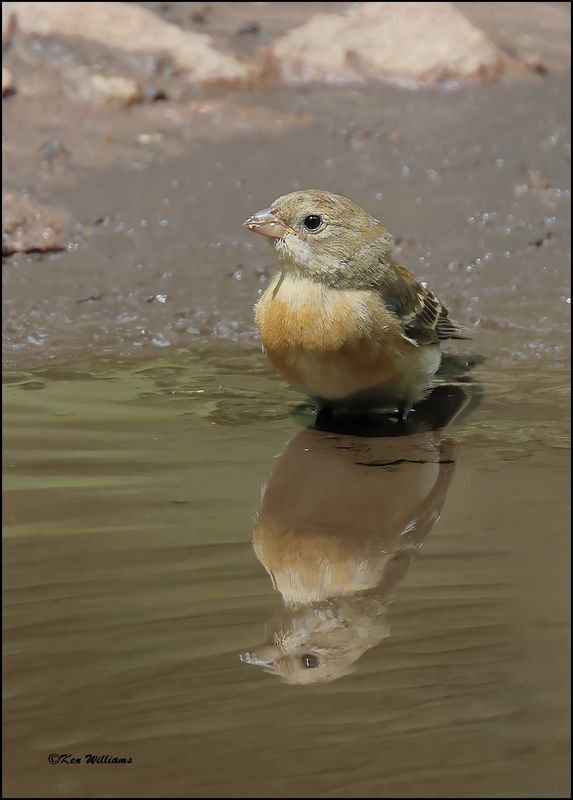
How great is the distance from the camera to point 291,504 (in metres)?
4.85

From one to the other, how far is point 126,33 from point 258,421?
558 centimetres

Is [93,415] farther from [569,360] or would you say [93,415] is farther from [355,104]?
[355,104]

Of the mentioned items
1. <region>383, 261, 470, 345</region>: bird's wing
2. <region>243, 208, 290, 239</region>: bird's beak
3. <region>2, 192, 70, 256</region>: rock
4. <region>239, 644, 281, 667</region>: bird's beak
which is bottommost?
<region>239, 644, 281, 667</region>: bird's beak

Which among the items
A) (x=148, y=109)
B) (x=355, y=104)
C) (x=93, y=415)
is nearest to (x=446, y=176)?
(x=355, y=104)

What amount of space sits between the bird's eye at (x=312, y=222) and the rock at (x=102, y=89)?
445cm

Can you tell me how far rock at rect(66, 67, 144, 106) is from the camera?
383 inches

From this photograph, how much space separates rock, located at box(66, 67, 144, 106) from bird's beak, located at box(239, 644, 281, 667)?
276 inches

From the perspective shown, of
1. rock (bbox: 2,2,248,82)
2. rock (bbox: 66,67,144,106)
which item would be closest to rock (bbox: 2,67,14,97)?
rock (bbox: 66,67,144,106)

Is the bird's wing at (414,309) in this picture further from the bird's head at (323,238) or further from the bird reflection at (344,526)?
the bird reflection at (344,526)

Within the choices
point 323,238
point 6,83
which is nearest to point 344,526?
point 323,238

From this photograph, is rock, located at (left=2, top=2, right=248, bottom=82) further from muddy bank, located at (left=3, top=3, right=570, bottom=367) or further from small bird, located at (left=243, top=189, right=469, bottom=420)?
small bird, located at (left=243, top=189, right=469, bottom=420)

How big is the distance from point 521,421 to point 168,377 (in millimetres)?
1858

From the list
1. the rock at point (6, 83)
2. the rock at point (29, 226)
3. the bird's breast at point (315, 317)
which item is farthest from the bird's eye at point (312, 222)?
the rock at point (6, 83)

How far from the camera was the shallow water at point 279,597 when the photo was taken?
303 cm
